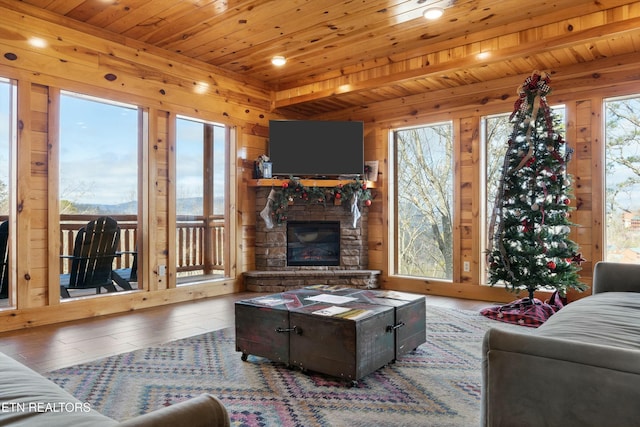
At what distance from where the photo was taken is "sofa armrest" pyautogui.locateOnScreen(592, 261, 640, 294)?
2.69 m

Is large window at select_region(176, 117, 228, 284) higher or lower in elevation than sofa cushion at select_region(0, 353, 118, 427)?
higher

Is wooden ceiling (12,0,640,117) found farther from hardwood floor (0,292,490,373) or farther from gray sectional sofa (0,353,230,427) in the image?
gray sectional sofa (0,353,230,427)

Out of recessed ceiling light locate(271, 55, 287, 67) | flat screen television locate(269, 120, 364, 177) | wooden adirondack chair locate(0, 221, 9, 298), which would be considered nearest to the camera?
wooden adirondack chair locate(0, 221, 9, 298)

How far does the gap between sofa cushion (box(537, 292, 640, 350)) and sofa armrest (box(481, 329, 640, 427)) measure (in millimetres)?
413

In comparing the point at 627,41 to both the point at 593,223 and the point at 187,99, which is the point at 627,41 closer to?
the point at 593,223

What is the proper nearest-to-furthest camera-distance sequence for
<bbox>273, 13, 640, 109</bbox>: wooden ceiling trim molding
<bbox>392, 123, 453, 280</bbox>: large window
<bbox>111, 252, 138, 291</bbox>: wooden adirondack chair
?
<bbox>273, 13, 640, 109</bbox>: wooden ceiling trim molding → <bbox>111, 252, 138, 291</bbox>: wooden adirondack chair → <bbox>392, 123, 453, 280</bbox>: large window

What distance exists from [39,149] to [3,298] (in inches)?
52.4

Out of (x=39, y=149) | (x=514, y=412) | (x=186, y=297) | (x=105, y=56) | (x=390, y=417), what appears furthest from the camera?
(x=186, y=297)

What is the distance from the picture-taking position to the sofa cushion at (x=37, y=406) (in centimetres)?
94

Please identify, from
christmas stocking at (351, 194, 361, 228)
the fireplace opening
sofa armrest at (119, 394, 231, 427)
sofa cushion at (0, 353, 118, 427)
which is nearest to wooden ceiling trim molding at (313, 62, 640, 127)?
christmas stocking at (351, 194, 361, 228)

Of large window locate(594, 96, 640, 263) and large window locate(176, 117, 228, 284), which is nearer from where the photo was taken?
large window locate(594, 96, 640, 263)

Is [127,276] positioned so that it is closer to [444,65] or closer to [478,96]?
[444,65]

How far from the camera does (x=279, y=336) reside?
2.61m

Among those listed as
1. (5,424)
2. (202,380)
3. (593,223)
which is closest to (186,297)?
(202,380)
